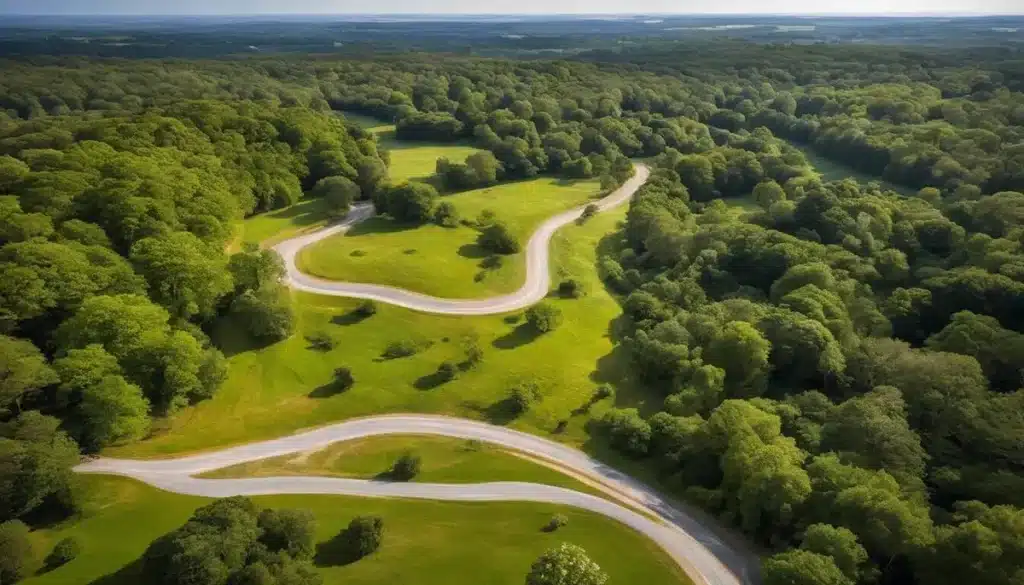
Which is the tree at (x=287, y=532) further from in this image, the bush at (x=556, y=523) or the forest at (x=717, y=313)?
the bush at (x=556, y=523)

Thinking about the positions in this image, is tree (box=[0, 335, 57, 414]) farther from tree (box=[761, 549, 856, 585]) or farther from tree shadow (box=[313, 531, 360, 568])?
tree (box=[761, 549, 856, 585])

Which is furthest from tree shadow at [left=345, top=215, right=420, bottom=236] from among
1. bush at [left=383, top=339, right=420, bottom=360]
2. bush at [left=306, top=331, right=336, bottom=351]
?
bush at [left=383, top=339, right=420, bottom=360]

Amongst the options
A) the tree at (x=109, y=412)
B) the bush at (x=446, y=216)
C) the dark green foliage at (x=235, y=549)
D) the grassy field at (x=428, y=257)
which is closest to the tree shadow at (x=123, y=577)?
the dark green foliage at (x=235, y=549)

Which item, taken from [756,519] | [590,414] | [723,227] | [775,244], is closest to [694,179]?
[723,227]

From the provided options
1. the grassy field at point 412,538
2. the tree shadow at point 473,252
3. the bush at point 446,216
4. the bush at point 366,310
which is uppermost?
the bush at point 446,216

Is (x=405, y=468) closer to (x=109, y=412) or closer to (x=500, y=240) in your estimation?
(x=109, y=412)

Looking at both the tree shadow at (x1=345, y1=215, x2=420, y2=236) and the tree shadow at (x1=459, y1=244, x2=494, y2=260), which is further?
the tree shadow at (x1=345, y1=215, x2=420, y2=236)
